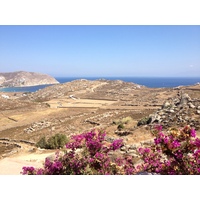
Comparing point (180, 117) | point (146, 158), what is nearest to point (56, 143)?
point (180, 117)

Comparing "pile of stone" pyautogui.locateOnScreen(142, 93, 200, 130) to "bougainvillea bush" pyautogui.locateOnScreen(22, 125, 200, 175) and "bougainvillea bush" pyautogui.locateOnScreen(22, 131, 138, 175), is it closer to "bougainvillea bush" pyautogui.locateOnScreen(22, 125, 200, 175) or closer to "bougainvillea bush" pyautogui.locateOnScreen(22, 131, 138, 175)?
"bougainvillea bush" pyautogui.locateOnScreen(22, 125, 200, 175)

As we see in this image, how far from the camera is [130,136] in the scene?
17.9 meters

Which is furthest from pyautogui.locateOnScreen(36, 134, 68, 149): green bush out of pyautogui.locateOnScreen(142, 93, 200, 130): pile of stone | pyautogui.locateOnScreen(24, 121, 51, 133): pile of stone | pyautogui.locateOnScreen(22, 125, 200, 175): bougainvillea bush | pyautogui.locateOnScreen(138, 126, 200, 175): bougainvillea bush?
pyautogui.locateOnScreen(138, 126, 200, 175): bougainvillea bush

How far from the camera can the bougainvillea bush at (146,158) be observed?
5.25 meters

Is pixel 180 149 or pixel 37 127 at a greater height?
pixel 180 149

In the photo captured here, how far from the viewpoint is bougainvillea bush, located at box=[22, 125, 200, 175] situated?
5246mm

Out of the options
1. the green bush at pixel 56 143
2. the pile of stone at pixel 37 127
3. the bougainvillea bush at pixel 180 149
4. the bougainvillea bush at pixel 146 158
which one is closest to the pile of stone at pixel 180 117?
the green bush at pixel 56 143

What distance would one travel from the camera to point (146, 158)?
19.0ft

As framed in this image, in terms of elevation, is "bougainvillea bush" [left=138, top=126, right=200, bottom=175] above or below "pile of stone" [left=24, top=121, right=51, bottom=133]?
above

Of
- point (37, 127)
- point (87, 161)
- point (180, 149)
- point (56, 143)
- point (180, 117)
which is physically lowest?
point (37, 127)

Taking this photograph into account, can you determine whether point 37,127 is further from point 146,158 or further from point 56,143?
point 146,158

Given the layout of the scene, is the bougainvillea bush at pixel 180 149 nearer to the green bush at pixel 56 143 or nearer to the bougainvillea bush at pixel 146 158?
the bougainvillea bush at pixel 146 158
